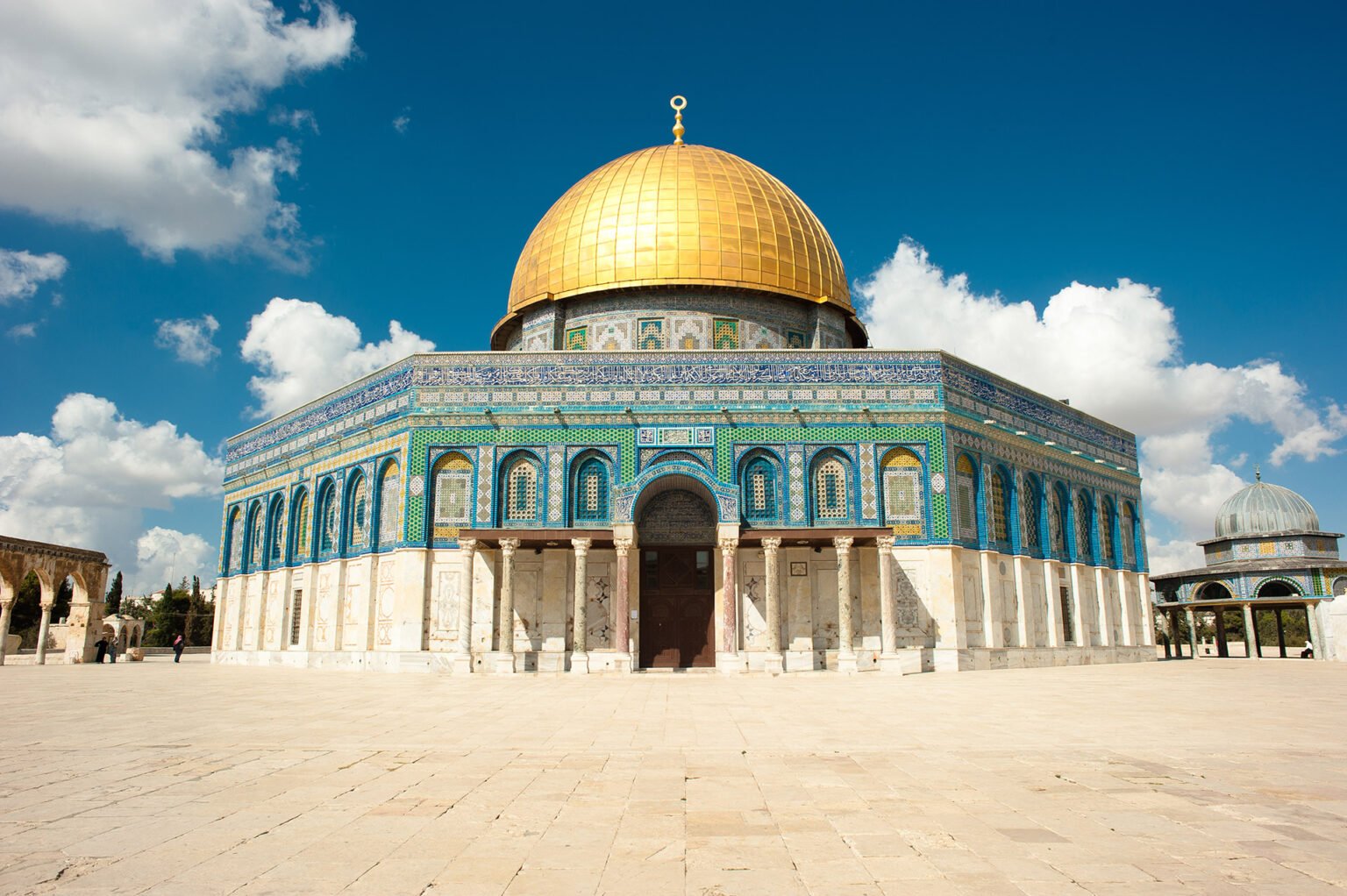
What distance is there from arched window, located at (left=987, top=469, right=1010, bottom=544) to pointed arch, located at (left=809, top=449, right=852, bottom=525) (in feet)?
14.3

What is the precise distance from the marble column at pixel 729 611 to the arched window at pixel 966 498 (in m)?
5.95

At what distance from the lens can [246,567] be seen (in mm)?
31250

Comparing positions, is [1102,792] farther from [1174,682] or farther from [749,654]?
[749,654]

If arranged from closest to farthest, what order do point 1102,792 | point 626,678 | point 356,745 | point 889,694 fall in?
1. point 1102,792
2. point 356,745
3. point 889,694
4. point 626,678

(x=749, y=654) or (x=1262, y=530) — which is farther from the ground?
(x=1262, y=530)

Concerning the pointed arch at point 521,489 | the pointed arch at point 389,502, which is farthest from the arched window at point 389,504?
the pointed arch at point 521,489

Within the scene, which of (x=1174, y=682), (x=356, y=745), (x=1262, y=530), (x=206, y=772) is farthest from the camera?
(x=1262, y=530)

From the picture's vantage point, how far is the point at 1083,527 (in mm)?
29859

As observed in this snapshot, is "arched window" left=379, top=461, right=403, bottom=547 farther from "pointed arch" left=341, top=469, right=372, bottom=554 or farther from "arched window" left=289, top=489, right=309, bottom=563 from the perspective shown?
"arched window" left=289, top=489, right=309, bottom=563

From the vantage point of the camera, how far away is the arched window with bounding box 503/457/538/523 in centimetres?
2364

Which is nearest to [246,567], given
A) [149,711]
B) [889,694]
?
[149,711]

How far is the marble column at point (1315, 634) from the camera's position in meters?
36.7

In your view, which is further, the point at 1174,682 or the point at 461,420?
the point at 461,420

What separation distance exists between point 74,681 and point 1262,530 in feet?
143
